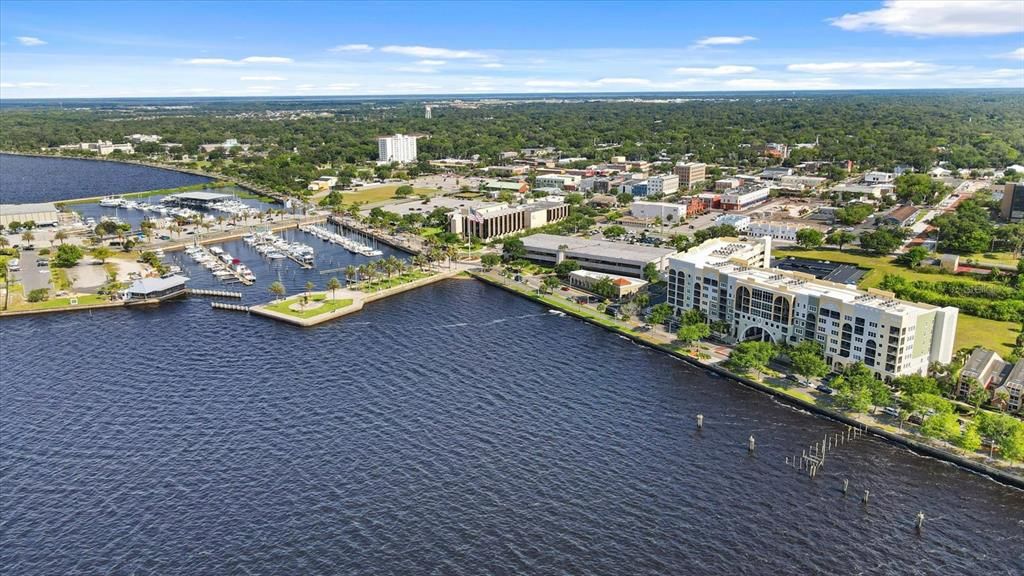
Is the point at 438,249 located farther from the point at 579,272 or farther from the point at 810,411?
the point at 810,411

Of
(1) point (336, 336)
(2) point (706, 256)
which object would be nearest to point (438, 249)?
(1) point (336, 336)

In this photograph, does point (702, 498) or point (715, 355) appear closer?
point (702, 498)

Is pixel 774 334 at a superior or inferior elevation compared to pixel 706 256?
inferior

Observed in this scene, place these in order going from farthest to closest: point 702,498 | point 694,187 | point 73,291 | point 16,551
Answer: point 694,187
point 73,291
point 702,498
point 16,551

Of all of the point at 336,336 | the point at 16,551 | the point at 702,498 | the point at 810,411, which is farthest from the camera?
the point at 336,336

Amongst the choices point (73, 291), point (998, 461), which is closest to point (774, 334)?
point (998, 461)

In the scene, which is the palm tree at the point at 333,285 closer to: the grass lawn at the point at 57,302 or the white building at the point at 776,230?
the grass lawn at the point at 57,302

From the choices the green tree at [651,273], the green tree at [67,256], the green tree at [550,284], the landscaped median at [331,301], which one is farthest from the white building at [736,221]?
the green tree at [67,256]
